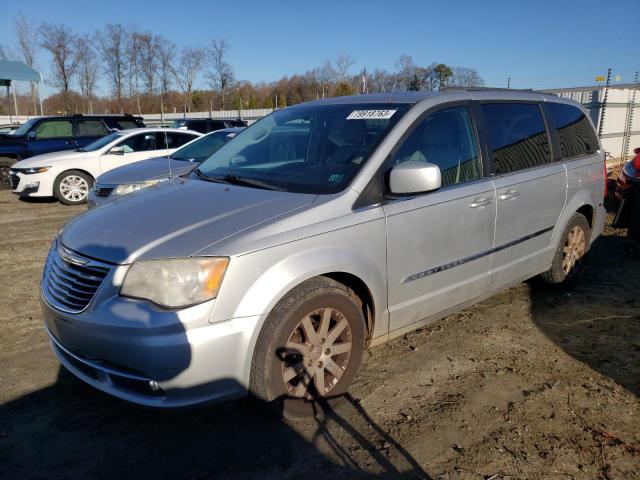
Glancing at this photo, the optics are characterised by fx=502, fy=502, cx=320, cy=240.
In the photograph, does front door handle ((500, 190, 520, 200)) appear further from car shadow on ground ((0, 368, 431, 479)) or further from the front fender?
car shadow on ground ((0, 368, 431, 479))

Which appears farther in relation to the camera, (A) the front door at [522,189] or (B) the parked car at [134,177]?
(B) the parked car at [134,177]

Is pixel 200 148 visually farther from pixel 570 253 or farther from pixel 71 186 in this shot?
pixel 570 253

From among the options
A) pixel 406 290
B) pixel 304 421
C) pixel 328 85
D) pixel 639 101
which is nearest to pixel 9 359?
pixel 304 421

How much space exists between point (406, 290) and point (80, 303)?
1.91 m

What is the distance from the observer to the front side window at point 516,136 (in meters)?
3.91

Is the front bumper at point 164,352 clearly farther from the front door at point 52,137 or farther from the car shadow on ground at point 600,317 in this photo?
the front door at point 52,137

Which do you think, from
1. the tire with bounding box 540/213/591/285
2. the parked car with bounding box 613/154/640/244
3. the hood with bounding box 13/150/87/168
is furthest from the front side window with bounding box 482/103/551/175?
the hood with bounding box 13/150/87/168

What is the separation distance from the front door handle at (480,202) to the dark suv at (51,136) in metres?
11.5

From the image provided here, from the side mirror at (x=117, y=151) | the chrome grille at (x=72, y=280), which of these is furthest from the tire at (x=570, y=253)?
the side mirror at (x=117, y=151)

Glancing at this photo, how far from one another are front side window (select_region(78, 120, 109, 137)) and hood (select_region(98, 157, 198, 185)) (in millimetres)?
5957

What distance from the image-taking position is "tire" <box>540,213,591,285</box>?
468cm

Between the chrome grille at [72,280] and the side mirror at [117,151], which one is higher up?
the side mirror at [117,151]

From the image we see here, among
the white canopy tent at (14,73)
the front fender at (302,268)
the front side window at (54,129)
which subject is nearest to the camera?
the front fender at (302,268)

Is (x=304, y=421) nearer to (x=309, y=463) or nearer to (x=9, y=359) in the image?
(x=309, y=463)
